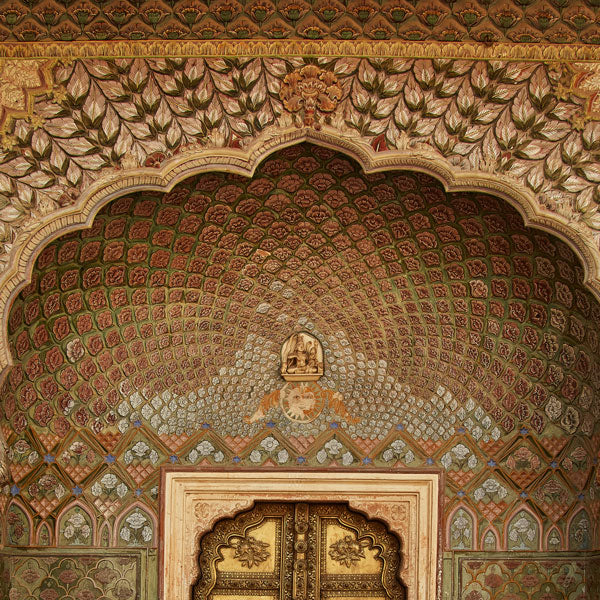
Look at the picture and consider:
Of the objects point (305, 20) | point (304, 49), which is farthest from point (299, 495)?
point (305, 20)

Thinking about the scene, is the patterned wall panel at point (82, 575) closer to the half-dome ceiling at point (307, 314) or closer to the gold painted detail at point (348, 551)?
the half-dome ceiling at point (307, 314)

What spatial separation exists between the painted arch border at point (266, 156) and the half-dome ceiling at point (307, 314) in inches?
12.3

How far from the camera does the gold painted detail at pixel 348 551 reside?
6602 mm

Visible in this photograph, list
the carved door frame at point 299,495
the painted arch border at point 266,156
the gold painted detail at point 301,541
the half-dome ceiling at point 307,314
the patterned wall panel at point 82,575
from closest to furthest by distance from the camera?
the painted arch border at point 266,156, the half-dome ceiling at point 307,314, the patterned wall panel at point 82,575, the carved door frame at point 299,495, the gold painted detail at point 301,541

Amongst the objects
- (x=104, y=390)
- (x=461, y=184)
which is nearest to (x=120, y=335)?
(x=104, y=390)

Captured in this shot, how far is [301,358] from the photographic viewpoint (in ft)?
21.7

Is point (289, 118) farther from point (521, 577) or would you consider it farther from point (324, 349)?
point (521, 577)

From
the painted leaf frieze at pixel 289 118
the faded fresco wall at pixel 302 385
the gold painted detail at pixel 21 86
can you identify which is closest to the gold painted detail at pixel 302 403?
the faded fresco wall at pixel 302 385

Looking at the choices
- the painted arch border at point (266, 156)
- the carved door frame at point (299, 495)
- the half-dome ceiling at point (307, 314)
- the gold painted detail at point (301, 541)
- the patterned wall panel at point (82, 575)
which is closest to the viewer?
the painted arch border at point (266, 156)

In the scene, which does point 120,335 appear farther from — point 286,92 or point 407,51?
point 407,51

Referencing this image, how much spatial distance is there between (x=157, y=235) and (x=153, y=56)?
111 centimetres

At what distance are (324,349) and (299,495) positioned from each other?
92 centimetres

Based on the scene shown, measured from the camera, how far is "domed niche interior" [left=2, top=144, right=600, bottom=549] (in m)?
6.29

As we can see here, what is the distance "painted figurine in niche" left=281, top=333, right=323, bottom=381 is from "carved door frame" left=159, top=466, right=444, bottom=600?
23.4 inches
